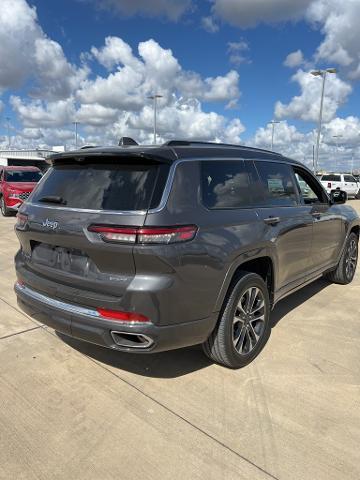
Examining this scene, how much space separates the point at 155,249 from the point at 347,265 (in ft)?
13.9

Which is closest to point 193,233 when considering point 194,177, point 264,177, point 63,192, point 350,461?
point 194,177

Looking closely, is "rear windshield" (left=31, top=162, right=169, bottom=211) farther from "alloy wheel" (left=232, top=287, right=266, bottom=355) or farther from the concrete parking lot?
the concrete parking lot

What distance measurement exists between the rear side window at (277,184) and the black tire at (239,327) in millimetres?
832

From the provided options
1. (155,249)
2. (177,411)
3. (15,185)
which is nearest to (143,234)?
(155,249)

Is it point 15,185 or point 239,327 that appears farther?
point 15,185

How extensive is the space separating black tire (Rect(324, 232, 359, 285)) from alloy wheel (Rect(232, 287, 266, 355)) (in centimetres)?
260

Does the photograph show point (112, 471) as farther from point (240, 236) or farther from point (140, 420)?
point (240, 236)

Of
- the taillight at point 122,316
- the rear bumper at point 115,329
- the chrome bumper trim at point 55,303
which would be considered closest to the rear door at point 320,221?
the rear bumper at point 115,329

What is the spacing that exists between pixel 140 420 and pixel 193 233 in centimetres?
127

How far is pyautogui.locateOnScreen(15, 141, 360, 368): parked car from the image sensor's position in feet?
9.00

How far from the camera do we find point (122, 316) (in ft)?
9.16

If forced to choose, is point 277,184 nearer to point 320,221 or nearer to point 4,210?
point 320,221

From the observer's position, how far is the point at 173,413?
2859mm

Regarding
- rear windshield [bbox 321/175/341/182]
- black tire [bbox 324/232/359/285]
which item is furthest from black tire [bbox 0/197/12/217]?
rear windshield [bbox 321/175/341/182]
